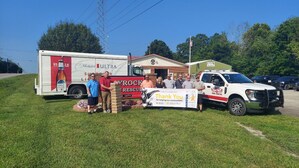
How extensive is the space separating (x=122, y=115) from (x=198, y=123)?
3.14 m

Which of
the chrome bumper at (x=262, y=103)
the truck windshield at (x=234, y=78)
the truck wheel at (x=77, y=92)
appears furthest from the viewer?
the truck wheel at (x=77, y=92)

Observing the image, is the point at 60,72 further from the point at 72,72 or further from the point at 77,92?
the point at 77,92

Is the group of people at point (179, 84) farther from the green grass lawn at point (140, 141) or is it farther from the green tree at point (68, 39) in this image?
the green tree at point (68, 39)

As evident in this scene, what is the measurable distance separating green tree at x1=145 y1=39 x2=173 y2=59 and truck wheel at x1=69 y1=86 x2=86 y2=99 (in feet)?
273

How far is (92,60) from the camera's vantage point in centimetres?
1759

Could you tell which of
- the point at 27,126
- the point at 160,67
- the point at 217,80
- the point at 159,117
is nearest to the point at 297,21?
the point at 160,67

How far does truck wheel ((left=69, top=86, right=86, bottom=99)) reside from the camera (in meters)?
17.2

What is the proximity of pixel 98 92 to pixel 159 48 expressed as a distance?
89.1 m

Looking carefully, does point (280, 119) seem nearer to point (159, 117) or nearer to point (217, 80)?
point (217, 80)

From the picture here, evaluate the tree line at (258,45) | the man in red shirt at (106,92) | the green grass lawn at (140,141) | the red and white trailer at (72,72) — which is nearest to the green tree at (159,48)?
the tree line at (258,45)

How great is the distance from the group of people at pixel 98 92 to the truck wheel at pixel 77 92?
5.14 meters

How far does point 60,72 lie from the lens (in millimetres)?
16672

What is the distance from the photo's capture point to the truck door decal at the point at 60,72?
16.5 m

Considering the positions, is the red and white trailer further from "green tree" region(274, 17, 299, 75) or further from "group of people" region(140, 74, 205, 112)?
"green tree" region(274, 17, 299, 75)
